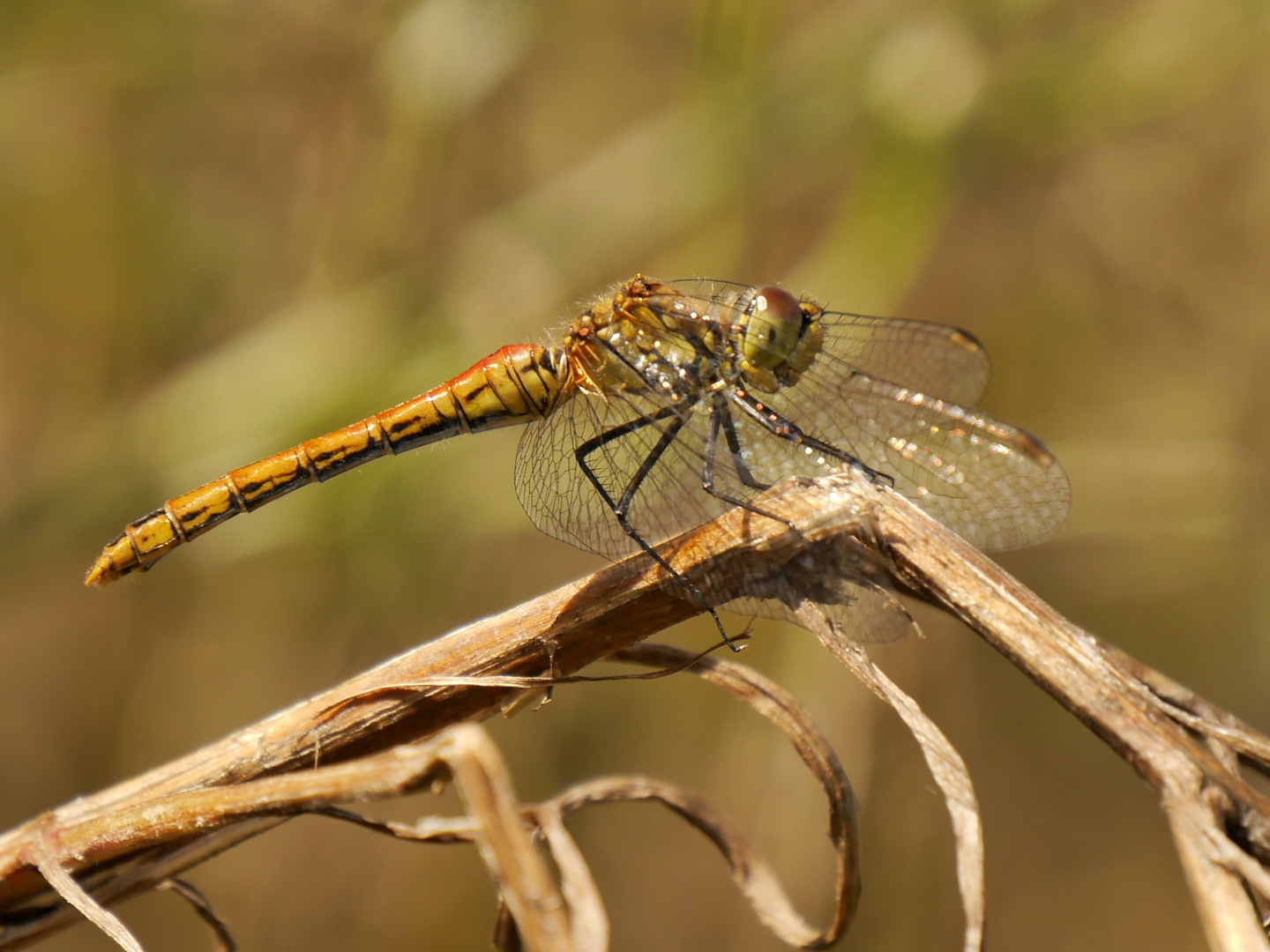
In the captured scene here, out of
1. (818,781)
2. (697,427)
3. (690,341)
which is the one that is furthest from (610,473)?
(818,781)

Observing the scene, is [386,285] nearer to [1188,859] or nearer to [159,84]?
[159,84]

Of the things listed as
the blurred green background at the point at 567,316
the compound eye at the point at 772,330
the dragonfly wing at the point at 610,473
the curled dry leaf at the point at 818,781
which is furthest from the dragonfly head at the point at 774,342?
the curled dry leaf at the point at 818,781

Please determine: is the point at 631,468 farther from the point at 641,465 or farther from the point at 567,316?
the point at 567,316

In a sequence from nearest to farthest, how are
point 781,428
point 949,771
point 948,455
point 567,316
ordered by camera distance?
point 949,771
point 948,455
point 781,428
point 567,316

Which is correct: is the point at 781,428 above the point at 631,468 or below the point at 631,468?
below

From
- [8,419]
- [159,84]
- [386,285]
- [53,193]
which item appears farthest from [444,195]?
[8,419]
